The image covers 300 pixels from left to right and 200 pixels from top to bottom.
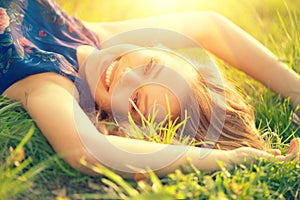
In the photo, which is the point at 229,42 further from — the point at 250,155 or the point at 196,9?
the point at 196,9

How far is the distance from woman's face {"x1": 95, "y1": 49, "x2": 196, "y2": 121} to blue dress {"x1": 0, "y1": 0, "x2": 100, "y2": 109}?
10 centimetres

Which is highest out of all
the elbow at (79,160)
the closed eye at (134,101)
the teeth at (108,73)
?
the teeth at (108,73)

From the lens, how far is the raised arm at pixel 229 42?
2.03 metres

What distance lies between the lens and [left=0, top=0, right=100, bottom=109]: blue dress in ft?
5.50

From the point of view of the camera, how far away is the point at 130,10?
2.91 meters

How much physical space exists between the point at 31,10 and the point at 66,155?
73cm

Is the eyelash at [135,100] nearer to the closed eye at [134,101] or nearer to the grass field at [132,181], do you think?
the closed eye at [134,101]

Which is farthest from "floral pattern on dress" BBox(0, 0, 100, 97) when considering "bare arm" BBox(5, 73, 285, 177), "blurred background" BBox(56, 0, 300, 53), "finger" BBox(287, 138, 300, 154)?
"finger" BBox(287, 138, 300, 154)

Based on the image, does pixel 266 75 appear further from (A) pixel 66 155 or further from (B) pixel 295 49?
(A) pixel 66 155

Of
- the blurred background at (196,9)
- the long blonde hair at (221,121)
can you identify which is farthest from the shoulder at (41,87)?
the blurred background at (196,9)

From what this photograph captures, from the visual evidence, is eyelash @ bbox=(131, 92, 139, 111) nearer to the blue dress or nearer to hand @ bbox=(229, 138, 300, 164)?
the blue dress

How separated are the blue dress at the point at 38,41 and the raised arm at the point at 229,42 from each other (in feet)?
0.63

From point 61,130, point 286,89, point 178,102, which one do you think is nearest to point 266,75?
point 286,89

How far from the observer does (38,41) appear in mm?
1857
